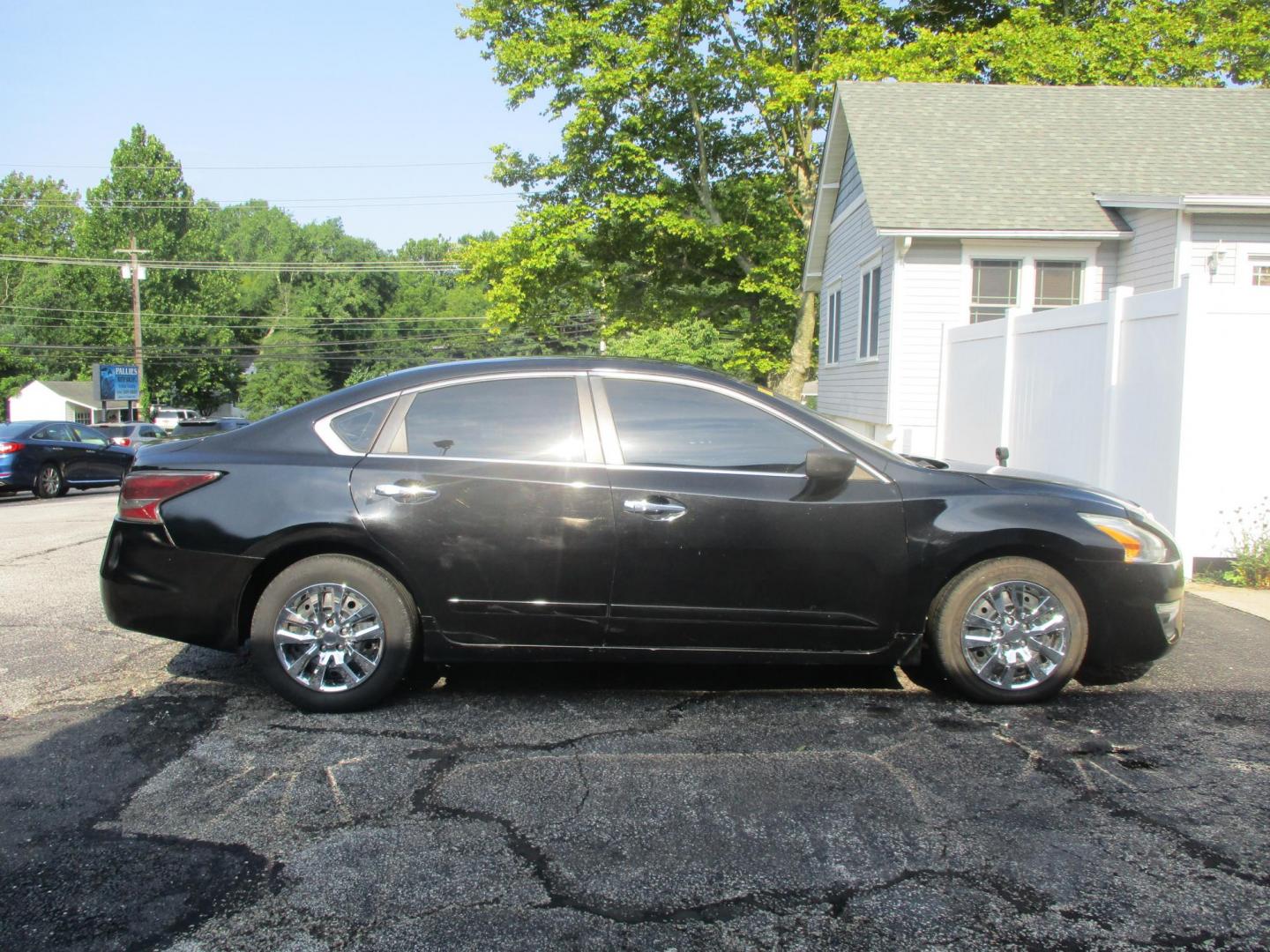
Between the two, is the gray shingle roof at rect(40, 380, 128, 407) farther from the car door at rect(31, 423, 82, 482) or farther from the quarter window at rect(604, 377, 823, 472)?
the quarter window at rect(604, 377, 823, 472)

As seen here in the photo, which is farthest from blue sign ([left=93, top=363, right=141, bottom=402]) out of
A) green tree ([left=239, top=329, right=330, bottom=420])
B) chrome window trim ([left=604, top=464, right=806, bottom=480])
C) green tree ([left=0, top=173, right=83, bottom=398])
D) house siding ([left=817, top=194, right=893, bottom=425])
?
chrome window trim ([left=604, top=464, right=806, bottom=480])

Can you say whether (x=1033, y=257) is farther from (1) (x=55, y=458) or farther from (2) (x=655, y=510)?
(1) (x=55, y=458)

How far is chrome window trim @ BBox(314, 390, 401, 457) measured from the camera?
15.3ft

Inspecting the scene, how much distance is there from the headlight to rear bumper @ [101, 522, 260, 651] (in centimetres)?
386

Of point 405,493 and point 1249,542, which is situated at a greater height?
point 405,493

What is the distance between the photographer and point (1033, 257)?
14898mm

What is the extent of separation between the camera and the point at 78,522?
12922mm

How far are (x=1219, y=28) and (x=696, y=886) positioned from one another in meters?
36.3

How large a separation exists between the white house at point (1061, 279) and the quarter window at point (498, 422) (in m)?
5.23

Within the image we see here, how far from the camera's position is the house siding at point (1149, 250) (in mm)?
13742

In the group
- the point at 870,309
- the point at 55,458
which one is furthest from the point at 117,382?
the point at 870,309

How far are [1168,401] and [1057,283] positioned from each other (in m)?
8.00

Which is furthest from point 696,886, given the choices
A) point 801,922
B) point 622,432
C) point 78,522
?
point 78,522

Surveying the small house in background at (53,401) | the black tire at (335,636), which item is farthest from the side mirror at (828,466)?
the small house in background at (53,401)
